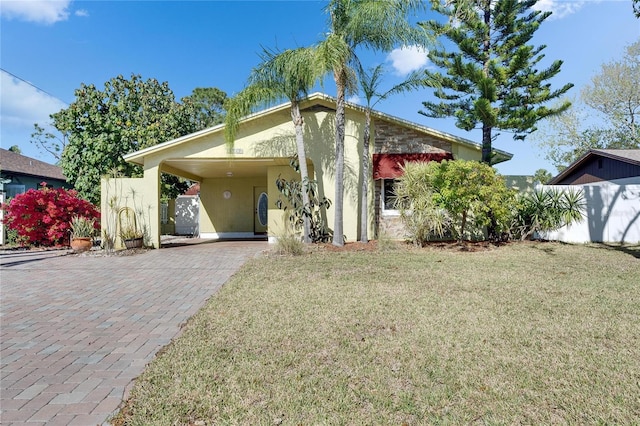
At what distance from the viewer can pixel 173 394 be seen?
262 centimetres

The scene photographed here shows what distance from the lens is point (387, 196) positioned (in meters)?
12.0

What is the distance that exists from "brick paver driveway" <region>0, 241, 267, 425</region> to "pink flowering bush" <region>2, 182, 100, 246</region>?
373 cm

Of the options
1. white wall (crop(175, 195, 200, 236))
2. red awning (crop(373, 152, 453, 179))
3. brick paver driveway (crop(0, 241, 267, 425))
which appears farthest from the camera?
white wall (crop(175, 195, 200, 236))

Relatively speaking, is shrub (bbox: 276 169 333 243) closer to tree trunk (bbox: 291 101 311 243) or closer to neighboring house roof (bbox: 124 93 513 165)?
tree trunk (bbox: 291 101 311 243)

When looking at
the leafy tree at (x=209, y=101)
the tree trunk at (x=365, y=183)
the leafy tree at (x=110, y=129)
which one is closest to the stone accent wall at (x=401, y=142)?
the tree trunk at (x=365, y=183)

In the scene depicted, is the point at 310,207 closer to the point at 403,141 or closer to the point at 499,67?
the point at 403,141

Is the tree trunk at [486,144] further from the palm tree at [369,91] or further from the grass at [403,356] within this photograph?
the grass at [403,356]

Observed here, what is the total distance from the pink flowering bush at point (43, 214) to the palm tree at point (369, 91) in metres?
10.6

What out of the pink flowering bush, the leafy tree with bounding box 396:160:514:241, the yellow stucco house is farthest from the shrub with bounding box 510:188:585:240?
the pink flowering bush

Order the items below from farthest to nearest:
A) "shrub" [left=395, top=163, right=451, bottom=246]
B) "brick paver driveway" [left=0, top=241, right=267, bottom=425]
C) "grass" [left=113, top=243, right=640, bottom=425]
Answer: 1. "shrub" [left=395, top=163, right=451, bottom=246]
2. "brick paver driveway" [left=0, top=241, right=267, bottom=425]
3. "grass" [left=113, top=243, right=640, bottom=425]

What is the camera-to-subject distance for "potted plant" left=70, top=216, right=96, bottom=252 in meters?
11.0

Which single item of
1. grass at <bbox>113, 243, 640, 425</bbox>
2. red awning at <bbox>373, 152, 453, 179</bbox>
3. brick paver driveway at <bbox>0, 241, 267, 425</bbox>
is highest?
red awning at <bbox>373, 152, 453, 179</bbox>

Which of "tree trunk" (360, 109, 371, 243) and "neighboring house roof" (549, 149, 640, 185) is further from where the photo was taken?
"neighboring house roof" (549, 149, 640, 185)

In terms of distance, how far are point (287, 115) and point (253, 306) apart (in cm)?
826
